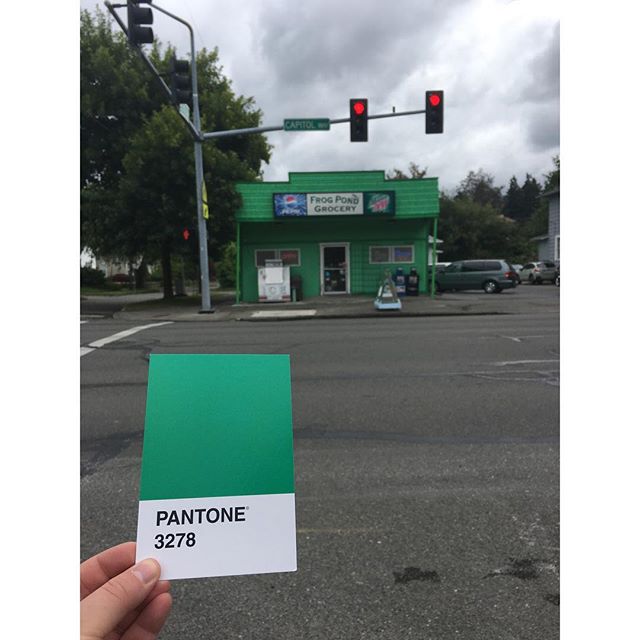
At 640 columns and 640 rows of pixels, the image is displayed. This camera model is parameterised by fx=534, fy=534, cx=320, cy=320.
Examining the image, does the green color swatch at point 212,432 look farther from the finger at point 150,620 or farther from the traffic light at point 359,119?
the traffic light at point 359,119

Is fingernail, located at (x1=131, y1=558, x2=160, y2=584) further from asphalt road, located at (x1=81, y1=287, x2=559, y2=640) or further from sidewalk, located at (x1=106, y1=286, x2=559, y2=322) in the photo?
sidewalk, located at (x1=106, y1=286, x2=559, y2=322)

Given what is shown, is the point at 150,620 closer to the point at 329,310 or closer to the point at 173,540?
the point at 173,540

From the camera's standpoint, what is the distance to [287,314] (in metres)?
16.8

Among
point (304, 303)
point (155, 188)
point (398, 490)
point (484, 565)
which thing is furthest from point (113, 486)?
point (155, 188)

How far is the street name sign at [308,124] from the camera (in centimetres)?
1354

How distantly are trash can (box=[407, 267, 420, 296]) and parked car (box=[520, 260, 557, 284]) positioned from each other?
16.4 m

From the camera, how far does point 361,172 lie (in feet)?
69.3

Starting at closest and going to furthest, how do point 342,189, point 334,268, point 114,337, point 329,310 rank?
point 114,337 → point 329,310 → point 342,189 → point 334,268

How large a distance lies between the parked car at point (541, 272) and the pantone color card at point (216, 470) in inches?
1439

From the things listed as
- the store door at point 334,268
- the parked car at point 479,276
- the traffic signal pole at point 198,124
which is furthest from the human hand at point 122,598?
the parked car at point 479,276

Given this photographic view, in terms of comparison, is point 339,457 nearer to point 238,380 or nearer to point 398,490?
point 398,490

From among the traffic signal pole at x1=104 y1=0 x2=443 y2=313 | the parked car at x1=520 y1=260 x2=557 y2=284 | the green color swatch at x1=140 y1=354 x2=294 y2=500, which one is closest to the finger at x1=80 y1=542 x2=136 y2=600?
the green color swatch at x1=140 y1=354 x2=294 y2=500

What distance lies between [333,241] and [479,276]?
26.5 ft

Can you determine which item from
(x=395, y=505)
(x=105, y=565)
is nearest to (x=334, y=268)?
(x=395, y=505)
